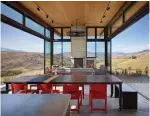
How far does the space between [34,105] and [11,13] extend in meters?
4.67

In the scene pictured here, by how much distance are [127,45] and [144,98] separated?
9.05ft

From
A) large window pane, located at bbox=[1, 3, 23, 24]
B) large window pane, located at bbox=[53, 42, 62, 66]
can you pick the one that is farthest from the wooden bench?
large window pane, located at bbox=[53, 42, 62, 66]

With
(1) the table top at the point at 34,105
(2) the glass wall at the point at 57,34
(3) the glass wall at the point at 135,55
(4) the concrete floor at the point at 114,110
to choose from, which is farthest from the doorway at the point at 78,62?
(1) the table top at the point at 34,105

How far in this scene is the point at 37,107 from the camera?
1665mm

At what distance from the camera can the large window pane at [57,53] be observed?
11.3 metres

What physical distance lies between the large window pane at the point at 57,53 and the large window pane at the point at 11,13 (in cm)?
486

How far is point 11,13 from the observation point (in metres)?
5.68

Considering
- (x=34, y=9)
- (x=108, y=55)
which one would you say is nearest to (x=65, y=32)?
(x=108, y=55)

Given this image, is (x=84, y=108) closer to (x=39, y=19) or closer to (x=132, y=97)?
(x=132, y=97)

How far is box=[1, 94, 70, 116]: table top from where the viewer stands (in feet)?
4.92

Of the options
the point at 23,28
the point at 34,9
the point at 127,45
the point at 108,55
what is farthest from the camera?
the point at 108,55

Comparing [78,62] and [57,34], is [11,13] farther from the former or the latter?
[78,62]

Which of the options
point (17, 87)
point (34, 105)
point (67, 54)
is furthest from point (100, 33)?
point (34, 105)

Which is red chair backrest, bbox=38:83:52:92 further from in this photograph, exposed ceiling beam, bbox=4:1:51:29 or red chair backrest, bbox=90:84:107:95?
exposed ceiling beam, bbox=4:1:51:29
